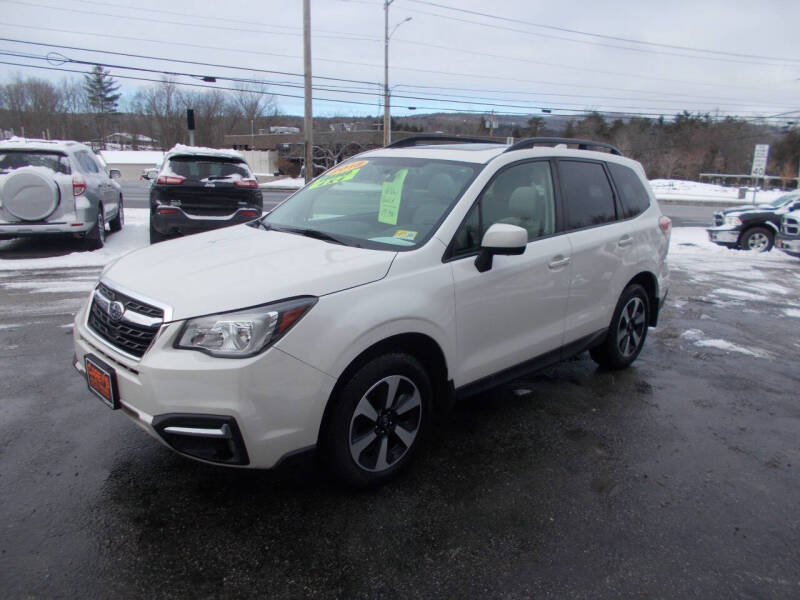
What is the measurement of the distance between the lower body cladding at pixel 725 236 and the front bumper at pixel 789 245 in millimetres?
1393

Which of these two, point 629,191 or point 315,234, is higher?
point 629,191

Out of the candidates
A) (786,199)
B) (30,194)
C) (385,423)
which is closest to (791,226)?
(786,199)

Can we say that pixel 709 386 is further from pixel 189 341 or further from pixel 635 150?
pixel 635 150

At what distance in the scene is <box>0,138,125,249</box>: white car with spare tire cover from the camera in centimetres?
828

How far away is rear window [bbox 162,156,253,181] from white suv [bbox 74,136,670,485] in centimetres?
582

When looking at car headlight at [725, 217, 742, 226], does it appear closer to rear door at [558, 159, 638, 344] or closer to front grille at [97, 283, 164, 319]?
rear door at [558, 159, 638, 344]

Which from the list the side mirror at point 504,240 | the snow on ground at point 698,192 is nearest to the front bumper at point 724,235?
the side mirror at point 504,240

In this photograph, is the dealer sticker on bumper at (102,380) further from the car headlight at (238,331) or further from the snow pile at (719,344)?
the snow pile at (719,344)

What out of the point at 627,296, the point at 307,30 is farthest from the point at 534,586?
the point at 307,30

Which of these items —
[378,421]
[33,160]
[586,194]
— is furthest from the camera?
[33,160]

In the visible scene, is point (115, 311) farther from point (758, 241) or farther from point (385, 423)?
point (758, 241)

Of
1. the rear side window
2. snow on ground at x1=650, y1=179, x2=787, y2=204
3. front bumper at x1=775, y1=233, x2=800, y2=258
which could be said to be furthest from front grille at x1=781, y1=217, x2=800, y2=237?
snow on ground at x1=650, y1=179, x2=787, y2=204

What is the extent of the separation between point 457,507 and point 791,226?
1292 centimetres

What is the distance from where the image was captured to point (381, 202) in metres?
3.62
